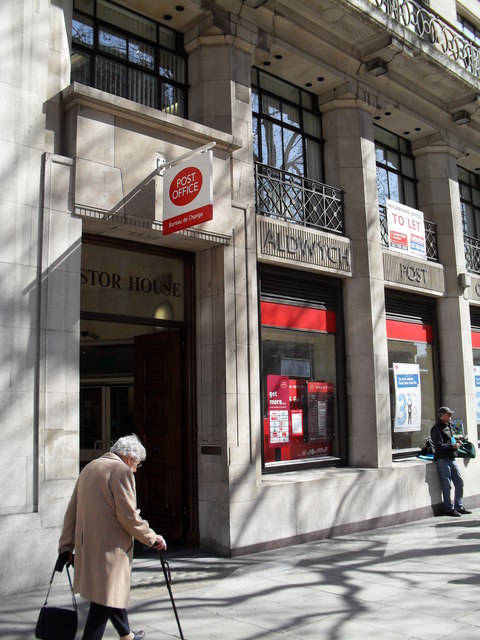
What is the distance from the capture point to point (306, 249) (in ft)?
37.8

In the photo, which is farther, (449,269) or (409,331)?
(449,269)

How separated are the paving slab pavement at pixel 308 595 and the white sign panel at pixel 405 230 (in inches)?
248

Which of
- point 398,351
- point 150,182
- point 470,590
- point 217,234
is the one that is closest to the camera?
point 470,590

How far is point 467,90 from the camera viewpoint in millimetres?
14906

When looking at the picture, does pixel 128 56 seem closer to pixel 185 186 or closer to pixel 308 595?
pixel 185 186

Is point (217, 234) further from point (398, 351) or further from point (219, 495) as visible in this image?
point (398, 351)

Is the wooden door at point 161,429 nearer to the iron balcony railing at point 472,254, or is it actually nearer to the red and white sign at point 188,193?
the red and white sign at point 188,193

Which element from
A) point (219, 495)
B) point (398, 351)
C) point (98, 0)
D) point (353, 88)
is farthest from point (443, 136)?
point (219, 495)

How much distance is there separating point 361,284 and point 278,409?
313 centimetres

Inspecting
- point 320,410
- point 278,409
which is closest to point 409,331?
point 320,410

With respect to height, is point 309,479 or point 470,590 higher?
point 309,479

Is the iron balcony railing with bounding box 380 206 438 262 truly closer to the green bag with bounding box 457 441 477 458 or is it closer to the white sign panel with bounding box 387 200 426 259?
the white sign panel with bounding box 387 200 426 259

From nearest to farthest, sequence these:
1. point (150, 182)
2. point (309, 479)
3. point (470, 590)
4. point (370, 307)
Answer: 1. point (470, 590)
2. point (150, 182)
3. point (309, 479)
4. point (370, 307)

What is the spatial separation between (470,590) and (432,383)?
805 centimetres
